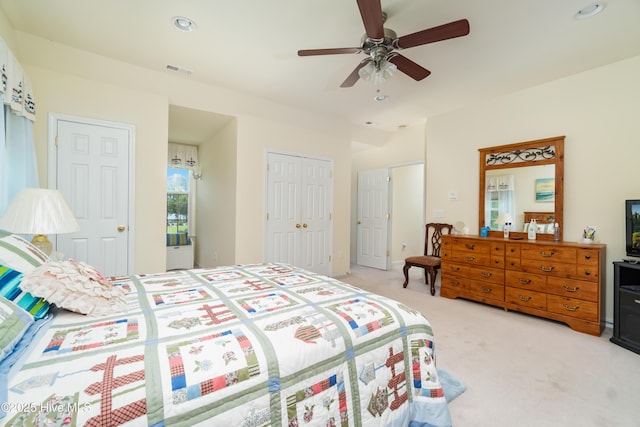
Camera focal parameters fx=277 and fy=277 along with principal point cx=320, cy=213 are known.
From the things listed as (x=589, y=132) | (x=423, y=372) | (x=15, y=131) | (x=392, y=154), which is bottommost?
(x=423, y=372)

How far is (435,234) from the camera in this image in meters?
4.49

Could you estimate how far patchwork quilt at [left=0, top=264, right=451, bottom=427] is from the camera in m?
0.75

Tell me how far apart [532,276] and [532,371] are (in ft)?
4.41

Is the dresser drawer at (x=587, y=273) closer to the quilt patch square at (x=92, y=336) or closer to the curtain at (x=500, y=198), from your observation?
the curtain at (x=500, y=198)

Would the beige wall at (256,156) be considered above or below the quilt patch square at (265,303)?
above

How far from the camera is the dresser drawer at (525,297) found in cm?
297

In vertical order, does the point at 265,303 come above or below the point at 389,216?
below

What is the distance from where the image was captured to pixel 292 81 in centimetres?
341

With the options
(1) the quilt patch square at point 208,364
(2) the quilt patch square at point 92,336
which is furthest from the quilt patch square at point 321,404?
(2) the quilt patch square at point 92,336

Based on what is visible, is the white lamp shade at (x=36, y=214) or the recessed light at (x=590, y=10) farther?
the recessed light at (x=590, y=10)

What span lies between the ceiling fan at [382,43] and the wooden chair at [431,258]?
2.54 meters

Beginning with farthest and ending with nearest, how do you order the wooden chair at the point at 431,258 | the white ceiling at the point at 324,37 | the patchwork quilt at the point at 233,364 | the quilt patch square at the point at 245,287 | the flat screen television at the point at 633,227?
1. the wooden chair at the point at 431,258
2. the flat screen television at the point at 633,227
3. the white ceiling at the point at 324,37
4. the quilt patch square at the point at 245,287
5. the patchwork quilt at the point at 233,364

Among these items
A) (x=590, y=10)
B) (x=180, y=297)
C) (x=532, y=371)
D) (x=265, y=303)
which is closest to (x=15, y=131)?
(x=180, y=297)

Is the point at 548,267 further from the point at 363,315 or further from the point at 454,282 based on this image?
the point at 363,315
